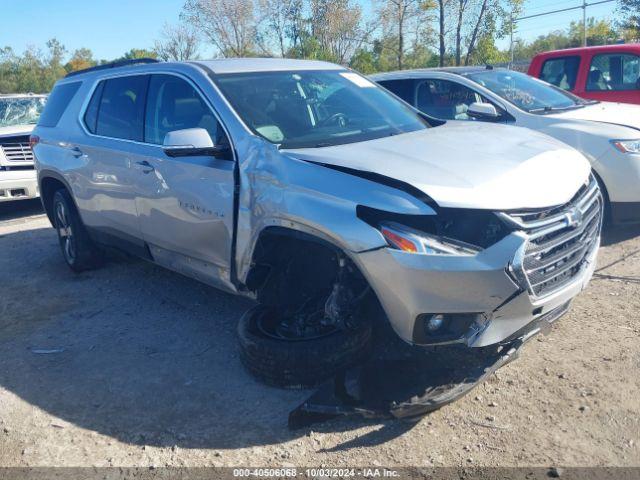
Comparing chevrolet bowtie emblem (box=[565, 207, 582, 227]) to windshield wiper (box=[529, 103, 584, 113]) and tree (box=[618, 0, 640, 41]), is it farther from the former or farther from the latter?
tree (box=[618, 0, 640, 41])

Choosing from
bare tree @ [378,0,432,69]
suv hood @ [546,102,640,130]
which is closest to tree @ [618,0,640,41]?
bare tree @ [378,0,432,69]

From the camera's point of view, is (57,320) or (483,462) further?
(57,320)

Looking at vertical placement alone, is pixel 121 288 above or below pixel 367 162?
below

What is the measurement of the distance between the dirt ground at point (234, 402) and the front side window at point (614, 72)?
4.45m

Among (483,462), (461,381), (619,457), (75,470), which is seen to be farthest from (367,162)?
(75,470)

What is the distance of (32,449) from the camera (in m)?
3.38

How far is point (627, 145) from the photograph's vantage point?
5992 mm

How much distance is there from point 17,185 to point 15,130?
0.98 m

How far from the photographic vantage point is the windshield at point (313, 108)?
3.98m

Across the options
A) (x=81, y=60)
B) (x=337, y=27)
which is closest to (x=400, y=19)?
(x=337, y=27)

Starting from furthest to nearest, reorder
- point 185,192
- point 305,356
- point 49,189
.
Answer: point 49,189, point 185,192, point 305,356

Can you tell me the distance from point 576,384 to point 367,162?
1.72 metres

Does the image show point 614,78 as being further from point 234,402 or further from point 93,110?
point 234,402

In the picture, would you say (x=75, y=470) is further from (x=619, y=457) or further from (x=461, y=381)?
(x=619, y=457)
